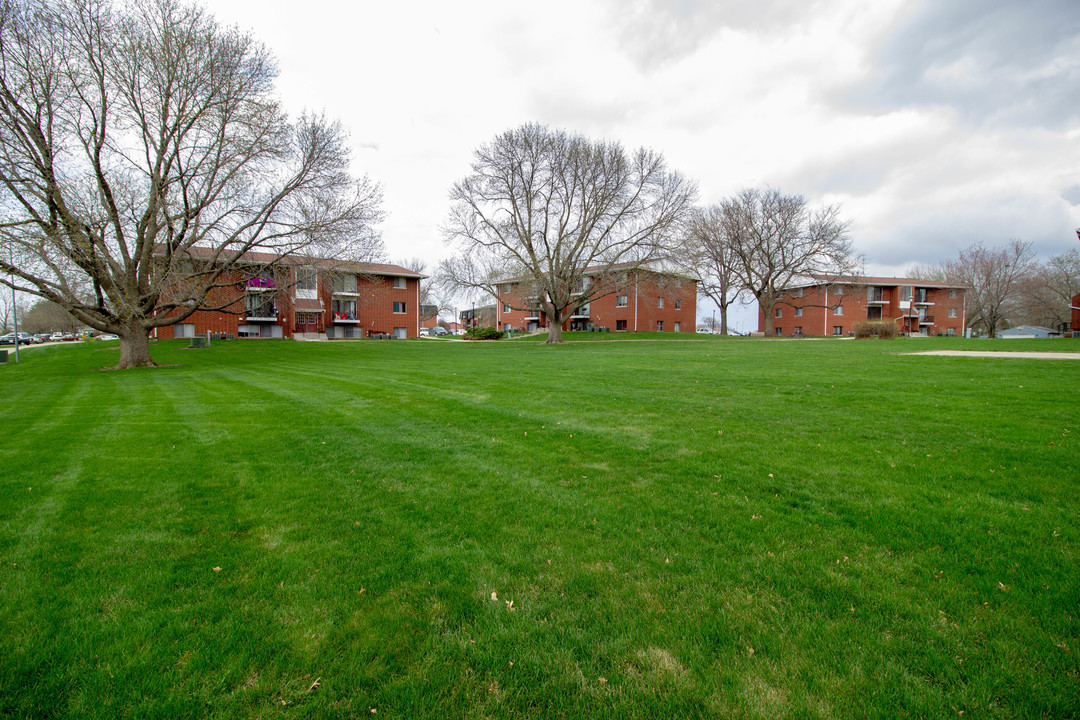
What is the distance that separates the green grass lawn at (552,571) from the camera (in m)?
2.30

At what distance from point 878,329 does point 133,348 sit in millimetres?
45759

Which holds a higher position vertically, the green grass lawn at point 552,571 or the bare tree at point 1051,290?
the bare tree at point 1051,290

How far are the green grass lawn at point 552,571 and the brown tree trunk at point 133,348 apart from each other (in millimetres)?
16218

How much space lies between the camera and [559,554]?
356cm

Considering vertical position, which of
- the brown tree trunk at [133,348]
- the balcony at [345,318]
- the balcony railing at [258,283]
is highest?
the balcony railing at [258,283]

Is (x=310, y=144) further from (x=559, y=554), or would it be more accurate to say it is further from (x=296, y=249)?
(x=559, y=554)

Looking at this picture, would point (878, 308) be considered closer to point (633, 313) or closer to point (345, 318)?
point (633, 313)

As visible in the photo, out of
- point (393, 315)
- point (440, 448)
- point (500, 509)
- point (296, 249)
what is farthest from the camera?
point (393, 315)

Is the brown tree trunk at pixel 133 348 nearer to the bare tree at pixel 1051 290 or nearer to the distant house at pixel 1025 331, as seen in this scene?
the bare tree at pixel 1051 290

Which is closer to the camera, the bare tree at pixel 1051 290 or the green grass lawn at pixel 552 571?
the green grass lawn at pixel 552 571

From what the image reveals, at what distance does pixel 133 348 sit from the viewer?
20.6 metres

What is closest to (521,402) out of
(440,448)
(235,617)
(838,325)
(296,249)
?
(440,448)

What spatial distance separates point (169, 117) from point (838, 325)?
69.3m

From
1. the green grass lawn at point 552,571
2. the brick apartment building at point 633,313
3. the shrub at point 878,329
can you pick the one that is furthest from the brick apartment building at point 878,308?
the green grass lawn at point 552,571
